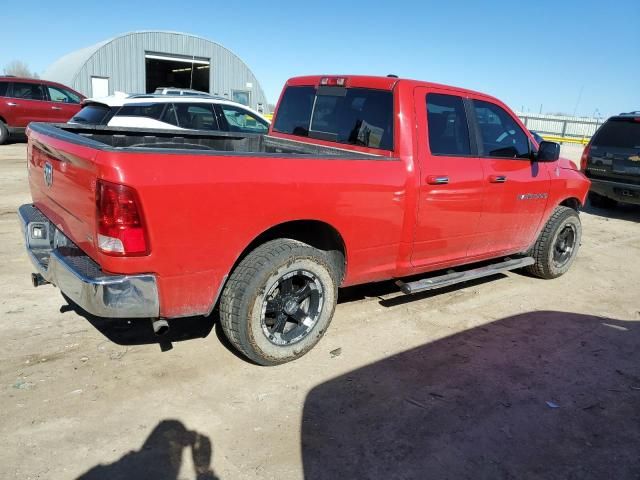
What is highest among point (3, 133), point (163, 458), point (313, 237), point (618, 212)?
point (313, 237)

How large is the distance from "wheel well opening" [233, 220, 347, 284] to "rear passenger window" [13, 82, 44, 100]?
14.8 meters

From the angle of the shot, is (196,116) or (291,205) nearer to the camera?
(291,205)

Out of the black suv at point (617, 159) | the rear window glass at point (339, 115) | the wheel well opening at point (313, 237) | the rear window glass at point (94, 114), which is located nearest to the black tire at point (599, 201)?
the black suv at point (617, 159)

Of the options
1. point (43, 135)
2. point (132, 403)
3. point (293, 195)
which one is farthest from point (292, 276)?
point (43, 135)

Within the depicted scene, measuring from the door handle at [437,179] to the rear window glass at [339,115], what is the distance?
15.5 inches

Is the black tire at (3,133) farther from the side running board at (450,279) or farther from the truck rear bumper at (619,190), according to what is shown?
the truck rear bumper at (619,190)

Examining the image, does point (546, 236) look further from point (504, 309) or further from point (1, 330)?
point (1, 330)

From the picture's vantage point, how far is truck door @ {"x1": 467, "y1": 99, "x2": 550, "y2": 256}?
4527mm

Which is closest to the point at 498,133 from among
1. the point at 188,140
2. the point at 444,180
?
the point at 444,180

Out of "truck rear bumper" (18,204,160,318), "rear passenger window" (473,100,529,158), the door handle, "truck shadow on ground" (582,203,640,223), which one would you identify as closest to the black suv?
"truck shadow on ground" (582,203,640,223)

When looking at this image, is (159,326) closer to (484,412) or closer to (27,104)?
(484,412)

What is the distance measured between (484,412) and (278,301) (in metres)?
1.46

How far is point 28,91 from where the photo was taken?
15.2m

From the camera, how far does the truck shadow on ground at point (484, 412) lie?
2646mm
